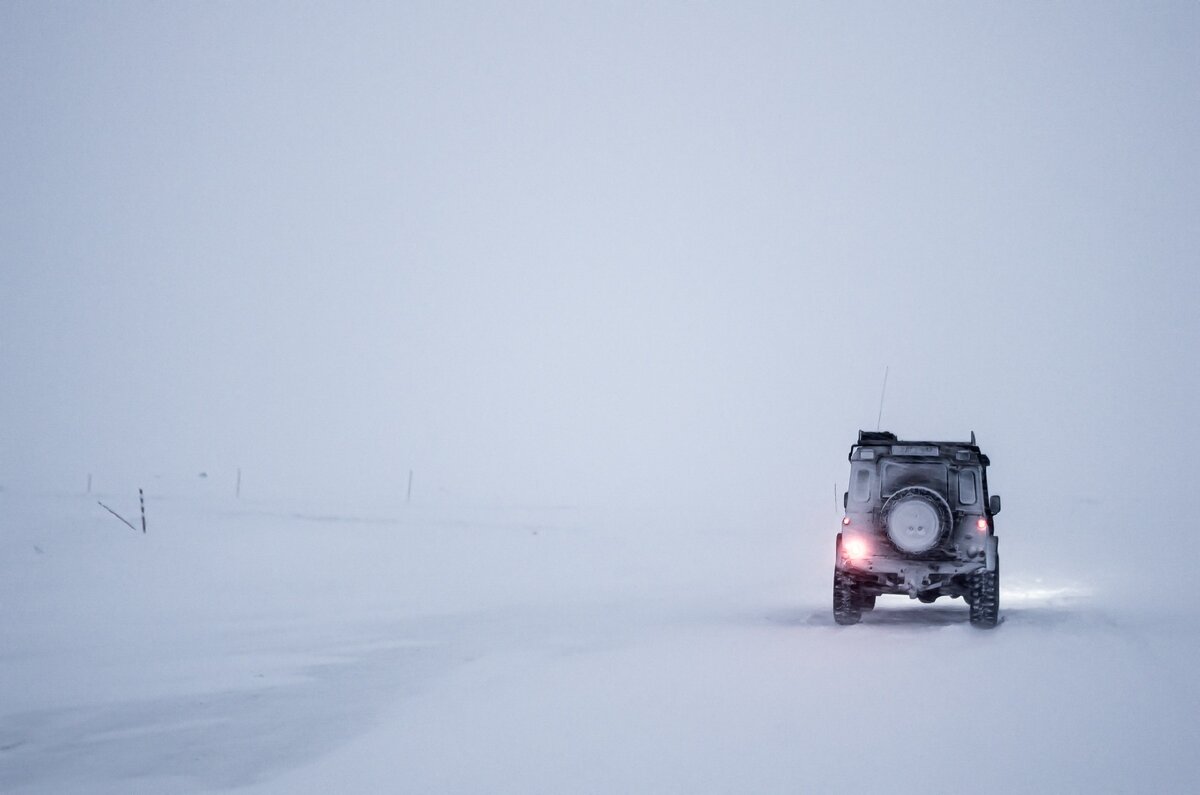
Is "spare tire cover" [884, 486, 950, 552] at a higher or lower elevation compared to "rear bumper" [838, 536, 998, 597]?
higher

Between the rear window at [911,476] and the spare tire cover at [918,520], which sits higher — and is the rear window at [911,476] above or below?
above

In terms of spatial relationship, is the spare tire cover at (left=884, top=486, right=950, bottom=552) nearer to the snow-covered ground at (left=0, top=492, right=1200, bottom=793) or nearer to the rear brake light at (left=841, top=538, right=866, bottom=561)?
the rear brake light at (left=841, top=538, right=866, bottom=561)

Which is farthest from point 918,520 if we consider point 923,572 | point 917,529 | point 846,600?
point 846,600

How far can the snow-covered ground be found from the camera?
5.80 m

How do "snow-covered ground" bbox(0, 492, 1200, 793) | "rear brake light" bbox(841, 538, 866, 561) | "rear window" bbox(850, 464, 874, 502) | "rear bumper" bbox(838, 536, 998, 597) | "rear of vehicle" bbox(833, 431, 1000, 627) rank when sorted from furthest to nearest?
"rear window" bbox(850, 464, 874, 502) < "rear brake light" bbox(841, 538, 866, 561) < "rear bumper" bbox(838, 536, 998, 597) < "rear of vehicle" bbox(833, 431, 1000, 627) < "snow-covered ground" bbox(0, 492, 1200, 793)

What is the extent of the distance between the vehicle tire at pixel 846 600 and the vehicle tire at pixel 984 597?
1.60 metres

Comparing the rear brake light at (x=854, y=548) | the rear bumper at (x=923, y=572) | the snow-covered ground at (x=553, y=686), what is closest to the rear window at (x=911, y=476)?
the rear brake light at (x=854, y=548)

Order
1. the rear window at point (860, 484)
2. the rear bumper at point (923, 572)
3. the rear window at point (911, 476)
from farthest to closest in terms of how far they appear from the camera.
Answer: the rear window at point (860, 484) → the rear window at point (911, 476) → the rear bumper at point (923, 572)

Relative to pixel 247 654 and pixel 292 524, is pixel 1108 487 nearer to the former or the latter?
pixel 292 524

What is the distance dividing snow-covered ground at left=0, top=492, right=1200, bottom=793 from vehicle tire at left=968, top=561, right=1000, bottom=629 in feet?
0.85

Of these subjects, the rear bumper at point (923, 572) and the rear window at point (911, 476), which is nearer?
the rear bumper at point (923, 572)

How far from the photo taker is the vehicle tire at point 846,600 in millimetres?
13039

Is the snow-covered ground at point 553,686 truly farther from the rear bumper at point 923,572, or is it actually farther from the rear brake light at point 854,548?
the rear brake light at point 854,548

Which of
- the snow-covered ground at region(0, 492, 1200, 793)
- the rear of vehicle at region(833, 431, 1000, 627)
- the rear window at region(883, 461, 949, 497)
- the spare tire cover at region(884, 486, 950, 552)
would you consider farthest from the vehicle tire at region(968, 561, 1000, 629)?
the rear window at region(883, 461, 949, 497)
